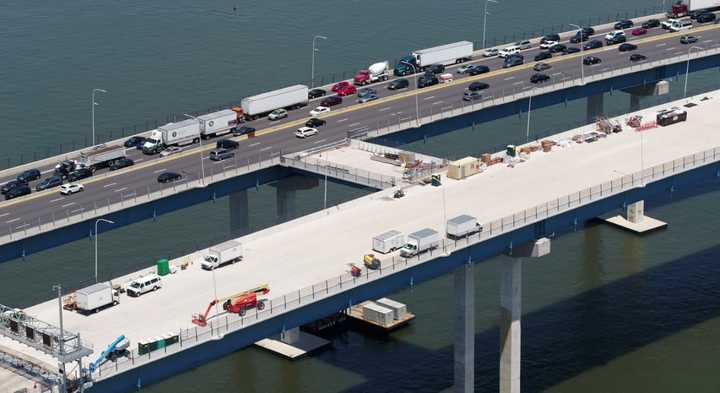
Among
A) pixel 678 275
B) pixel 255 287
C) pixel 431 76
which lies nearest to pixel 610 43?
pixel 431 76

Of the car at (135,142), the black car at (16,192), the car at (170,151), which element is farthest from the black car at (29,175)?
the car at (170,151)

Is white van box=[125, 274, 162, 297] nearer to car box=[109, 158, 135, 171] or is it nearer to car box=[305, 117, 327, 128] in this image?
car box=[109, 158, 135, 171]

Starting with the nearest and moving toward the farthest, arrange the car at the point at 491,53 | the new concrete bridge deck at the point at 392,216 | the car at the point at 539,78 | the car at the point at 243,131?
the new concrete bridge deck at the point at 392,216 < the car at the point at 243,131 < the car at the point at 539,78 < the car at the point at 491,53

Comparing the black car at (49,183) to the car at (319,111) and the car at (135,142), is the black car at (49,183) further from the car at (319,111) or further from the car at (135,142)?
the car at (319,111)

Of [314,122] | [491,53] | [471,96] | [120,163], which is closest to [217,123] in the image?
[314,122]

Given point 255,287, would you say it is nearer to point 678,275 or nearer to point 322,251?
point 322,251

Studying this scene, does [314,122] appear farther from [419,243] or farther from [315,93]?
[419,243]
